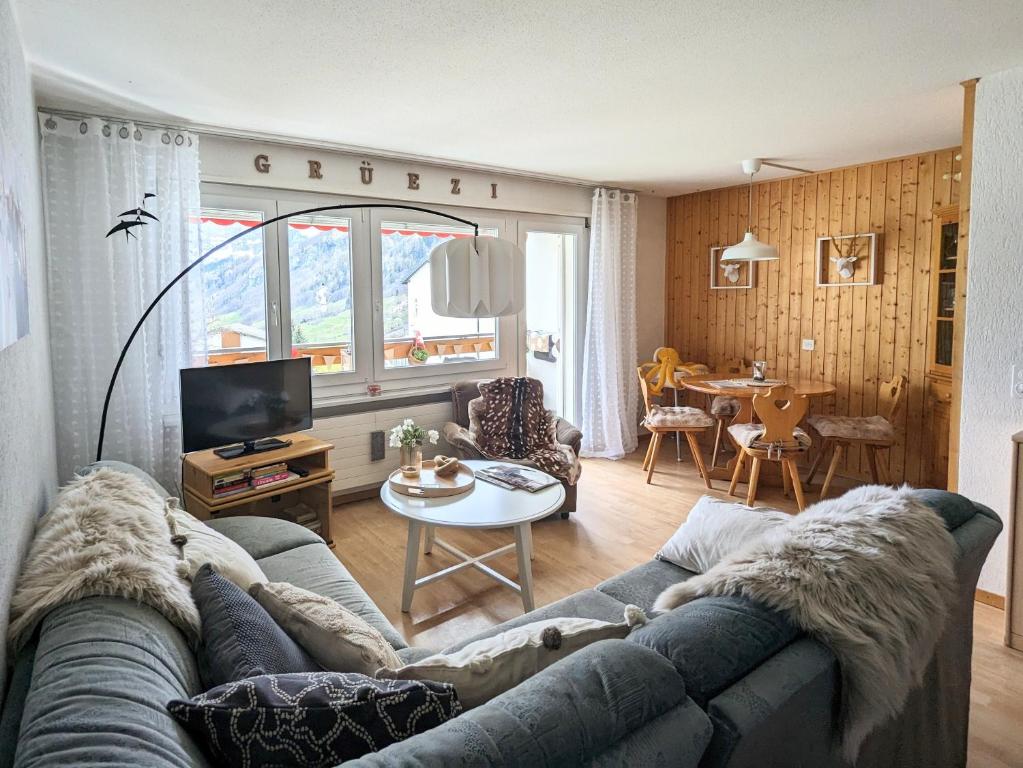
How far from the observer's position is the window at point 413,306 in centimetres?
464

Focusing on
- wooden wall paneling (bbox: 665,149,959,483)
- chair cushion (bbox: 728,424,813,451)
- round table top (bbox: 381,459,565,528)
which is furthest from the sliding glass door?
round table top (bbox: 381,459,565,528)

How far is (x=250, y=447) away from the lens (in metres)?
3.55

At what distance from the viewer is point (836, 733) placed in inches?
52.4

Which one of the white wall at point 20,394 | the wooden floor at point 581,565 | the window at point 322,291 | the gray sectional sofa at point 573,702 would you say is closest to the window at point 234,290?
the window at point 322,291

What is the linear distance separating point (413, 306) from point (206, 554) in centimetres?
327

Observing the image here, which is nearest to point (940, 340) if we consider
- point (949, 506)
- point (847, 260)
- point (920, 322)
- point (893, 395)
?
point (920, 322)

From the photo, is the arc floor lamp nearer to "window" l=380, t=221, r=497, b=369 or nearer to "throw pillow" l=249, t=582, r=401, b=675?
"throw pillow" l=249, t=582, r=401, b=675

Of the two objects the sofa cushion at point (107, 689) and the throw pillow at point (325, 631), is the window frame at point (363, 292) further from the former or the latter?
the sofa cushion at point (107, 689)

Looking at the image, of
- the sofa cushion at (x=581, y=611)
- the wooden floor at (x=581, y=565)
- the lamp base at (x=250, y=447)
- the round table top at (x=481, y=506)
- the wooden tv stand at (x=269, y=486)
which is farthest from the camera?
the lamp base at (x=250, y=447)

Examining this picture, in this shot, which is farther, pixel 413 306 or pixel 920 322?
pixel 413 306

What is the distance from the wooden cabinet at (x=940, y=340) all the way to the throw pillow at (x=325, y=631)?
4.26 m

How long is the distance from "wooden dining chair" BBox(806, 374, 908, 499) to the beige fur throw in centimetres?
413

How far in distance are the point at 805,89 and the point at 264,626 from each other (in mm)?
3183

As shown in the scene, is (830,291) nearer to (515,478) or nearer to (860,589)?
(515,478)
